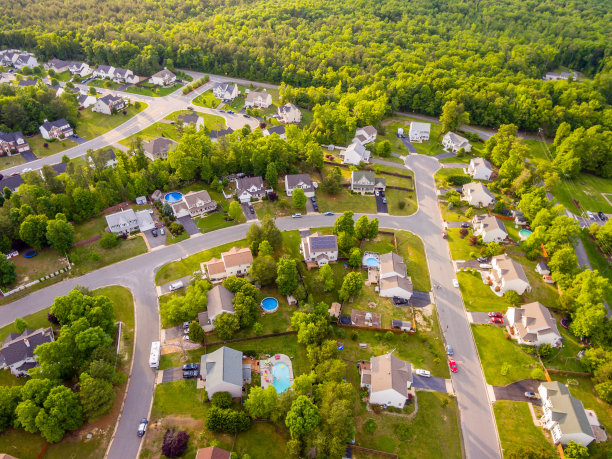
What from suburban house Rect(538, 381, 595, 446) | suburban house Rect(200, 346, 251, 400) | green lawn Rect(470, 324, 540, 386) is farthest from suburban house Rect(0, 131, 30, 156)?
suburban house Rect(538, 381, 595, 446)

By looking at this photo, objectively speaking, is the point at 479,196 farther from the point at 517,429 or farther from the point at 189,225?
the point at 189,225

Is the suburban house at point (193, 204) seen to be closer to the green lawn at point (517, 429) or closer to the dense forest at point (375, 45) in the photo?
the green lawn at point (517, 429)

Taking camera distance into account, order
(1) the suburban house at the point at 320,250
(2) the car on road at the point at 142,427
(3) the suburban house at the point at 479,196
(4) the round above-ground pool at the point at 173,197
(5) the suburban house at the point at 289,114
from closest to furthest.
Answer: (2) the car on road at the point at 142,427 < (1) the suburban house at the point at 320,250 < (4) the round above-ground pool at the point at 173,197 < (3) the suburban house at the point at 479,196 < (5) the suburban house at the point at 289,114

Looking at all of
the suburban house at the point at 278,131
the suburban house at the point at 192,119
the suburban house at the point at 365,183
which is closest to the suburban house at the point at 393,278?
the suburban house at the point at 365,183

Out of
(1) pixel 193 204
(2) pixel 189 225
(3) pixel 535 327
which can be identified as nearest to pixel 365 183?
(1) pixel 193 204

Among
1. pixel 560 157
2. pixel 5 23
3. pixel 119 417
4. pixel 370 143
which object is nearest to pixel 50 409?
pixel 119 417

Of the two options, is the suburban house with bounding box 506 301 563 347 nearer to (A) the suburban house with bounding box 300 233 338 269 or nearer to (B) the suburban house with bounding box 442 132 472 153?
(A) the suburban house with bounding box 300 233 338 269
